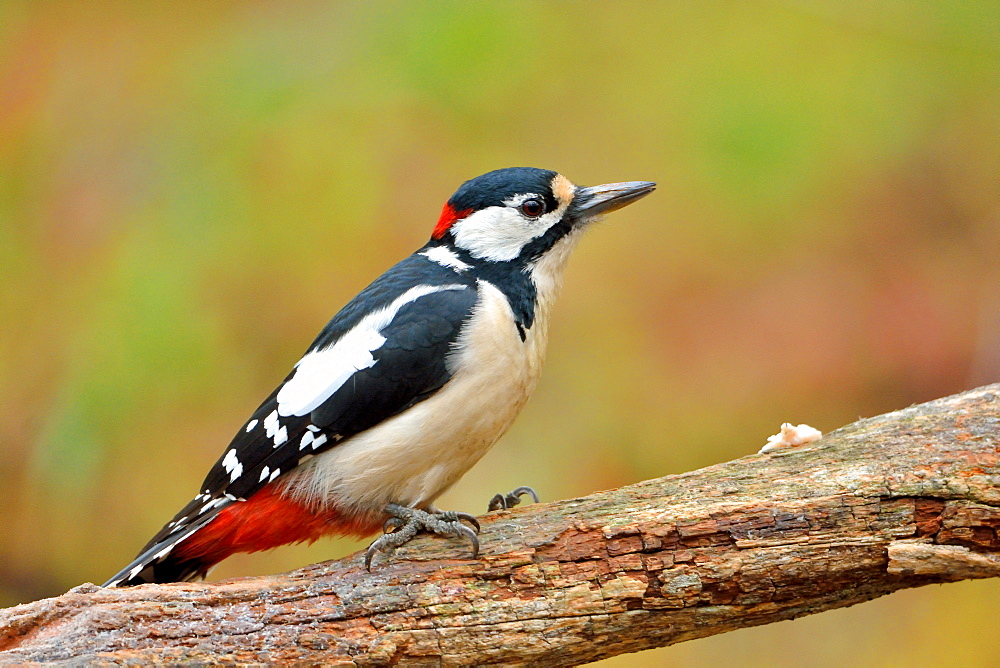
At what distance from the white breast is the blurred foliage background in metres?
1.17

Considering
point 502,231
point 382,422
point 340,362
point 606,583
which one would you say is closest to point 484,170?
point 502,231

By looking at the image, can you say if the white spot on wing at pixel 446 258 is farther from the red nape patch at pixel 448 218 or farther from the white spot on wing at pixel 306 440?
the white spot on wing at pixel 306 440

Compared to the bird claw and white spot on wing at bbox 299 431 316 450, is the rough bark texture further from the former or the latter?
the bird claw

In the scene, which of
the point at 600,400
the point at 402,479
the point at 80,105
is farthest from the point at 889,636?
the point at 80,105

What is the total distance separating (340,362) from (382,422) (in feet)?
0.63

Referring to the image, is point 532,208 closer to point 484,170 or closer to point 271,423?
point 271,423

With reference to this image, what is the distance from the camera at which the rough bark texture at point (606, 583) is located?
5.73 ft

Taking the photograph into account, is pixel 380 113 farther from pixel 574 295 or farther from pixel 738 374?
pixel 738 374

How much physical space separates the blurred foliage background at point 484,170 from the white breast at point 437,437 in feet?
3.85

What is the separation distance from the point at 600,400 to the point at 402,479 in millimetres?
1639

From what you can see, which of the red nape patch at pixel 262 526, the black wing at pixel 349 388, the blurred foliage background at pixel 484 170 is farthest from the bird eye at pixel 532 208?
the blurred foliage background at pixel 484 170

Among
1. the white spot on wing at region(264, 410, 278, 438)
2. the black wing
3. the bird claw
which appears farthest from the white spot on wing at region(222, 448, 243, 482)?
the bird claw

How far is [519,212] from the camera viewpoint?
2377 millimetres

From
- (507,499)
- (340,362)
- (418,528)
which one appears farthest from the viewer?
(507,499)
